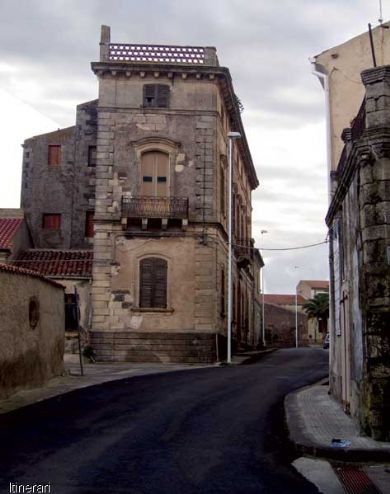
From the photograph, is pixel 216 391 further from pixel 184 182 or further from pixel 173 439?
pixel 184 182

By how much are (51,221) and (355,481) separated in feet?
101

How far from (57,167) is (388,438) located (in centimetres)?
3030

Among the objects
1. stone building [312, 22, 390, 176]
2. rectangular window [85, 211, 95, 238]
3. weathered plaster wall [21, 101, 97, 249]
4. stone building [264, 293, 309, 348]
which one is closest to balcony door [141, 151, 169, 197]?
weathered plaster wall [21, 101, 97, 249]

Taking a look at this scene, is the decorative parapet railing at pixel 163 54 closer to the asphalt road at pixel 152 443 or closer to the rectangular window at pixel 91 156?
the rectangular window at pixel 91 156

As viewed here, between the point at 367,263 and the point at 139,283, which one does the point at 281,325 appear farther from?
the point at 367,263

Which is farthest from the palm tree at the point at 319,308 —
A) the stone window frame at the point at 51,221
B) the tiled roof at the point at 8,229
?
the tiled roof at the point at 8,229

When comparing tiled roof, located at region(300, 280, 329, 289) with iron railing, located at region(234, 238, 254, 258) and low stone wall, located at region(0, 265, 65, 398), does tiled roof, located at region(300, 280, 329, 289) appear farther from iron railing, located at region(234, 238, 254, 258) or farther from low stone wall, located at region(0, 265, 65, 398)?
low stone wall, located at region(0, 265, 65, 398)

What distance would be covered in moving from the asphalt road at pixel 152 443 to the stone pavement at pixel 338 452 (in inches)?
10.6

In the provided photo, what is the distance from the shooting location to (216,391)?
17.2 meters

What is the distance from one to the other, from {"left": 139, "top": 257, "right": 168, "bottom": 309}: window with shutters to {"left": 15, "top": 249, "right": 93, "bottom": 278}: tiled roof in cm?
270

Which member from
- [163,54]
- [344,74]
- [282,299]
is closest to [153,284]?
[163,54]

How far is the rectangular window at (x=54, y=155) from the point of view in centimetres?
3812

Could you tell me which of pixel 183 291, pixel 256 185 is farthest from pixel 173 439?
pixel 256 185

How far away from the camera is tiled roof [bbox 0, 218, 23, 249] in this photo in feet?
106
